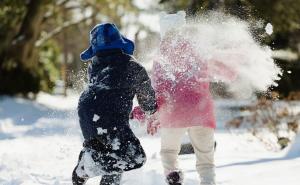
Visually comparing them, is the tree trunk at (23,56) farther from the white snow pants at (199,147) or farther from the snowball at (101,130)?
the snowball at (101,130)

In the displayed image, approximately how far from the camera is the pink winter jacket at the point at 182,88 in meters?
4.79

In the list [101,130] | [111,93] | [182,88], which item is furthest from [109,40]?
[182,88]

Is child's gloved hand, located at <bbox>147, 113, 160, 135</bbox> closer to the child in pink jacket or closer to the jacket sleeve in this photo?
the child in pink jacket

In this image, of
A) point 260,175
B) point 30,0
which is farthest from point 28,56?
point 260,175

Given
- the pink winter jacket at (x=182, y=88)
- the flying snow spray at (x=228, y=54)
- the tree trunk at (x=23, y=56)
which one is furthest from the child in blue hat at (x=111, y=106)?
the tree trunk at (x=23, y=56)

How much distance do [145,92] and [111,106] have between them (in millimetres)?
288

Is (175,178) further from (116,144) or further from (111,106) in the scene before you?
(111,106)

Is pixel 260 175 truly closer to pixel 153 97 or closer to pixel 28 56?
pixel 153 97

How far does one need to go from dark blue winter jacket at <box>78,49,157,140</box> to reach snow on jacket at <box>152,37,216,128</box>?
391 mm

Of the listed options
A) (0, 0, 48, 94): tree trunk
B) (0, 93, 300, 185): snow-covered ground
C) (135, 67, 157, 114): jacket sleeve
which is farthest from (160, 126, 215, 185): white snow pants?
(0, 0, 48, 94): tree trunk

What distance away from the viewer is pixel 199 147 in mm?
4824

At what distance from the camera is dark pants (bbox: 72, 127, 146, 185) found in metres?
4.31

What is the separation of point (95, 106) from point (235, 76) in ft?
4.23

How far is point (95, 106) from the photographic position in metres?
4.35
